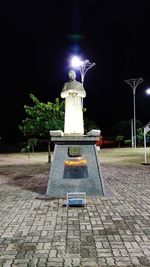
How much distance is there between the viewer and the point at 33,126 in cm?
2109

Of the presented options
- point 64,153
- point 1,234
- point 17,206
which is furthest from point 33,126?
point 1,234

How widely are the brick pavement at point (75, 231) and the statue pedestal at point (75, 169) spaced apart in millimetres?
532

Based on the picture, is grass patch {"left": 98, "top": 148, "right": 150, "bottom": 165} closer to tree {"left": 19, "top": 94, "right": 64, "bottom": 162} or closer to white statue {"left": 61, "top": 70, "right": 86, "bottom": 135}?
tree {"left": 19, "top": 94, "right": 64, "bottom": 162}

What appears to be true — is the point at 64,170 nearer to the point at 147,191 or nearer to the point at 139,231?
the point at 147,191

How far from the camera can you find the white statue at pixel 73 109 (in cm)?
1023

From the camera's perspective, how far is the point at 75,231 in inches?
241

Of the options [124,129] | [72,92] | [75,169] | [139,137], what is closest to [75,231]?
[75,169]

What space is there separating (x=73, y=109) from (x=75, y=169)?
204 cm

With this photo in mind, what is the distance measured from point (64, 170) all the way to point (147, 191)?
2969mm

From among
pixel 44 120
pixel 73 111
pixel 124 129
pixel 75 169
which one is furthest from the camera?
pixel 124 129

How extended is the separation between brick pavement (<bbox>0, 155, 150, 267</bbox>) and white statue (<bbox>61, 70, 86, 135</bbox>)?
92.2 inches

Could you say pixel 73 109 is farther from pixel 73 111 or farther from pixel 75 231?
pixel 75 231

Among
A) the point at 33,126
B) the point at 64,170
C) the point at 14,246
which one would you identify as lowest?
the point at 14,246

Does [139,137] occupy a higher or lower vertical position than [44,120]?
lower
